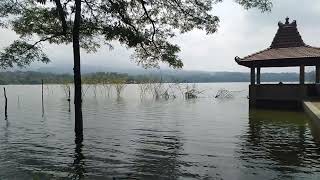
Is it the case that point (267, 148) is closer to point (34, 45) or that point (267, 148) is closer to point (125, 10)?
point (125, 10)

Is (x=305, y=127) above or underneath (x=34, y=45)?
underneath

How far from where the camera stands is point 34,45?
18.3 m

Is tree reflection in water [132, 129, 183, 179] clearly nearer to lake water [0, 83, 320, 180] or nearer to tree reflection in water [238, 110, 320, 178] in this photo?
lake water [0, 83, 320, 180]

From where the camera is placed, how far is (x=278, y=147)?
17359 millimetres

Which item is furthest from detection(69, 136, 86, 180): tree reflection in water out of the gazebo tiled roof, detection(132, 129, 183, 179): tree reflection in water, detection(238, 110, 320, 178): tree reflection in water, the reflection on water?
the gazebo tiled roof

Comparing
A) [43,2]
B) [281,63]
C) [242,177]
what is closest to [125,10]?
[43,2]

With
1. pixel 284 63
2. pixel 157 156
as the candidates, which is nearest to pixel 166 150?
pixel 157 156

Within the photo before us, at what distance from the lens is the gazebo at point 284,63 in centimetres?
3291

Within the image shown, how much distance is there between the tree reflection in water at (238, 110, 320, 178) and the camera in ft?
44.5

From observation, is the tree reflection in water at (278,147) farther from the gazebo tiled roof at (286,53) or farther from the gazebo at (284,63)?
the gazebo tiled roof at (286,53)

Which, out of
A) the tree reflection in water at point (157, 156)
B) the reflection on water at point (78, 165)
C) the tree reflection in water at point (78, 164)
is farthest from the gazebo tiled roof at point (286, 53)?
the reflection on water at point (78, 165)

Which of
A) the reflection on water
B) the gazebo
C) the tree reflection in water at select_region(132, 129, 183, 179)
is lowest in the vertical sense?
the reflection on water

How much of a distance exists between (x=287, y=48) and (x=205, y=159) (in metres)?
22.7

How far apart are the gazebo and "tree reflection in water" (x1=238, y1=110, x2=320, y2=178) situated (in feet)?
18.8
